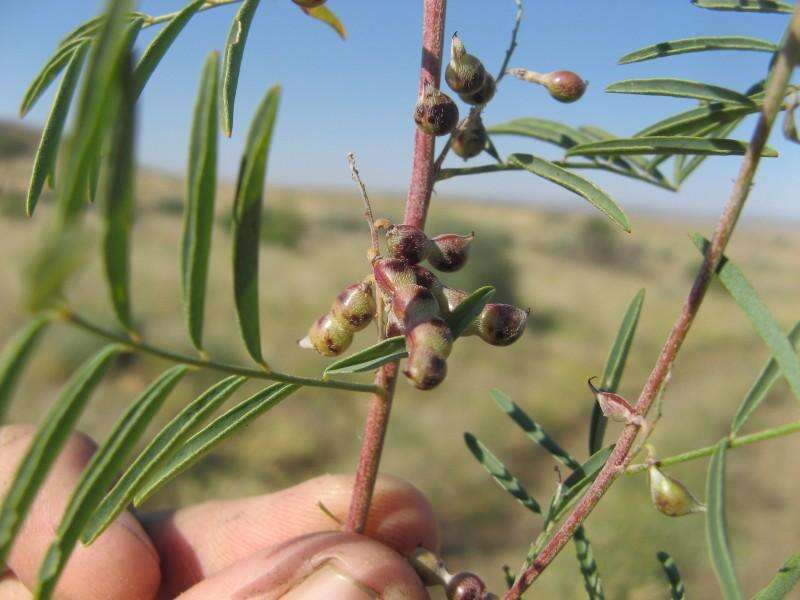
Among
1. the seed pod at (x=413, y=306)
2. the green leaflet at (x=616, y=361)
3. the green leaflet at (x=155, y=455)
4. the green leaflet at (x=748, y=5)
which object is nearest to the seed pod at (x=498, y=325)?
the seed pod at (x=413, y=306)

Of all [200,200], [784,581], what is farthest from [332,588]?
[200,200]

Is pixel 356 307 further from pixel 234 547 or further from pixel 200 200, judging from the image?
pixel 234 547

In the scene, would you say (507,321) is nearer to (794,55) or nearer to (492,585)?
(794,55)

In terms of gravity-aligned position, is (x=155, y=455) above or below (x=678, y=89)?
below

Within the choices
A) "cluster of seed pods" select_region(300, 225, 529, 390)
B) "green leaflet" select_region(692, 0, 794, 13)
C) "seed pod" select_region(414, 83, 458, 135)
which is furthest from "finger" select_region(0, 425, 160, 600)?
"green leaflet" select_region(692, 0, 794, 13)

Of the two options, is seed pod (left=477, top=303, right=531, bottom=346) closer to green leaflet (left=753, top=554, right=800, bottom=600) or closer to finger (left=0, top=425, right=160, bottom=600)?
green leaflet (left=753, top=554, right=800, bottom=600)

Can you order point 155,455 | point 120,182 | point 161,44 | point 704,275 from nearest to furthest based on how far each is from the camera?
point 120,182, point 704,275, point 155,455, point 161,44
